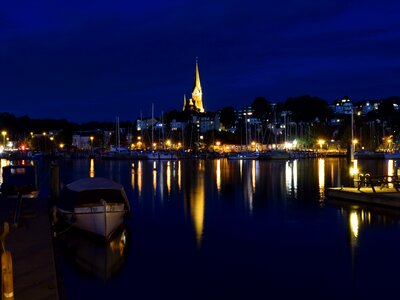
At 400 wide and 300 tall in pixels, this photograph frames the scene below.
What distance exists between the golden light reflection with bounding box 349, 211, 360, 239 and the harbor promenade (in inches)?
625

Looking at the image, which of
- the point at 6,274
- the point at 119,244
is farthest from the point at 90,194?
the point at 6,274

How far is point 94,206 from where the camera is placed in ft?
88.3

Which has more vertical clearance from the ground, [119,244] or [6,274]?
[6,274]

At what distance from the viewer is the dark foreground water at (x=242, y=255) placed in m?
20.0

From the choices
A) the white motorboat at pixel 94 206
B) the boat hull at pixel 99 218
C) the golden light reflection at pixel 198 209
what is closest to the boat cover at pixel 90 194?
the white motorboat at pixel 94 206

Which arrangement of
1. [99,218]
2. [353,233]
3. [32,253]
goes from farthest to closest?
[353,233], [99,218], [32,253]

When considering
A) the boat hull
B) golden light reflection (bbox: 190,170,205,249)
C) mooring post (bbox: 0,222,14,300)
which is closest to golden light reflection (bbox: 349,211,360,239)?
golden light reflection (bbox: 190,170,205,249)

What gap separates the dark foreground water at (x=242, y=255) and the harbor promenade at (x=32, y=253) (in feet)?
4.68

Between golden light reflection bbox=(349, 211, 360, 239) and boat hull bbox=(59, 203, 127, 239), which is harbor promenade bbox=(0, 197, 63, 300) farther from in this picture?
golden light reflection bbox=(349, 211, 360, 239)

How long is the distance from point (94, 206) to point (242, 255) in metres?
7.56

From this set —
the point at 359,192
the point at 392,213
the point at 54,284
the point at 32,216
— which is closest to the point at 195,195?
the point at 359,192

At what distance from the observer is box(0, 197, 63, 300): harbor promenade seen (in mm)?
15695

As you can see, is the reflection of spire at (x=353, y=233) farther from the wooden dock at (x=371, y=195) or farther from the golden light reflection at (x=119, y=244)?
the golden light reflection at (x=119, y=244)

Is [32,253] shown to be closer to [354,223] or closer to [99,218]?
[99,218]
